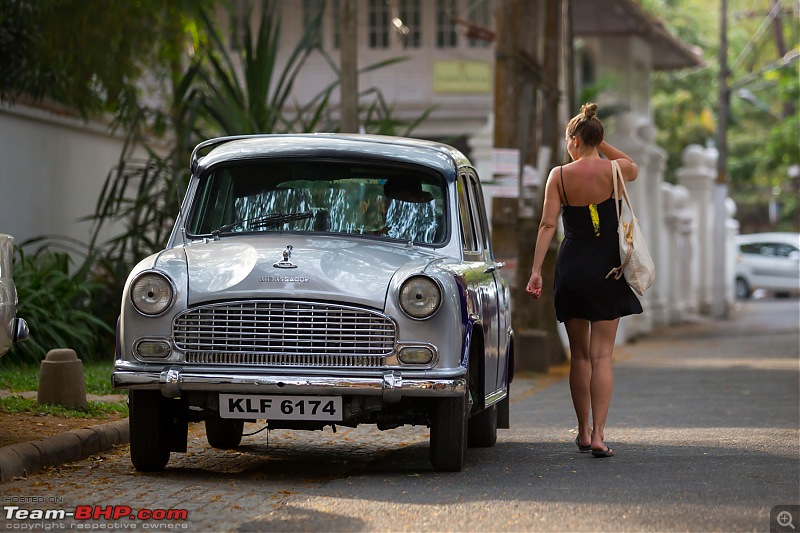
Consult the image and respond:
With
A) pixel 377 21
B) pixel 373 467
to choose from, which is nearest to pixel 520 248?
pixel 373 467

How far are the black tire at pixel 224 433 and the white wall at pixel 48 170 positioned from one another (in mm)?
6802

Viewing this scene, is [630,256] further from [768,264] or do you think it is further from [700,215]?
[768,264]

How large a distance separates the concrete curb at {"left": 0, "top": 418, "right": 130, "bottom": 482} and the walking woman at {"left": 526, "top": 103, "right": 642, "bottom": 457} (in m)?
2.81

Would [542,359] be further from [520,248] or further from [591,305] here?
[591,305]

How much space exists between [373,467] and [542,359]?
848 cm

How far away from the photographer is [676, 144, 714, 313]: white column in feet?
117

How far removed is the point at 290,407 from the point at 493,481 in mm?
1133

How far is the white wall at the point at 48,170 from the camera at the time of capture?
15.5 metres

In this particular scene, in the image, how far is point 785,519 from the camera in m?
6.27

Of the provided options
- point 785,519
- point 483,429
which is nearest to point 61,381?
point 483,429

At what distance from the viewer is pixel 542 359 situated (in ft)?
54.5

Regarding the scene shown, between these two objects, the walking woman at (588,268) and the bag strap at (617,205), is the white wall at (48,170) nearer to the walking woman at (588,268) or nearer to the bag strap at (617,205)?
the walking woman at (588,268)

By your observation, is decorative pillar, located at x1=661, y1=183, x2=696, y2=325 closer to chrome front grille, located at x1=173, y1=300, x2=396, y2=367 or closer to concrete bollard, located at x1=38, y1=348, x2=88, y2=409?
concrete bollard, located at x1=38, y1=348, x2=88, y2=409

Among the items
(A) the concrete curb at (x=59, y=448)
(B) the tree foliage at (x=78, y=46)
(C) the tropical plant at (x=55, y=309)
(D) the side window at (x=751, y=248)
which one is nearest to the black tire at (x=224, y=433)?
(A) the concrete curb at (x=59, y=448)
